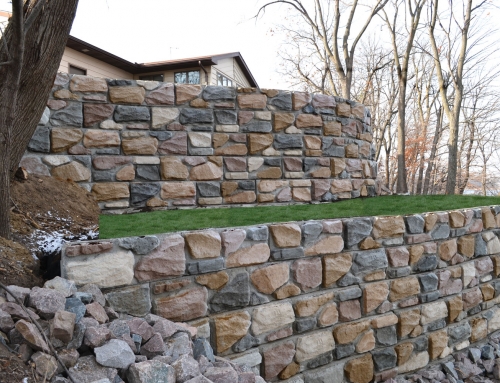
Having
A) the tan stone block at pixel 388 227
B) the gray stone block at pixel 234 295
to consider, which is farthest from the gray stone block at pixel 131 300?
the tan stone block at pixel 388 227

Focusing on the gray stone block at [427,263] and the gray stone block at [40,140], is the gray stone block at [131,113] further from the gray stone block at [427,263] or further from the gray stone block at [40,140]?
the gray stone block at [427,263]

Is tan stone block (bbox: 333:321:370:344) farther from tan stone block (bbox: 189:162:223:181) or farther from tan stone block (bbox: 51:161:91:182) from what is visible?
tan stone block (bbox: 51:161:91:182)

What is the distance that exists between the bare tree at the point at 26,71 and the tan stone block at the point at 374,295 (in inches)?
116

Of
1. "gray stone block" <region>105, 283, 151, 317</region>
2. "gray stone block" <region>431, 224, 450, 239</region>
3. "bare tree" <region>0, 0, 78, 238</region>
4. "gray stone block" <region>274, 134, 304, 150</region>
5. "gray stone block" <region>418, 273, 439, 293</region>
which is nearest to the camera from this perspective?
"gray stone block" <region>105, 283, 151, 317</region>

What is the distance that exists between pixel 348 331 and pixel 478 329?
7.31 feet

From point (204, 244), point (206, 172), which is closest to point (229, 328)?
point (204, 244)

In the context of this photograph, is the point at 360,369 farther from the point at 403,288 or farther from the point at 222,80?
the point at 222,80

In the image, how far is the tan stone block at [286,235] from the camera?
317 centimetres

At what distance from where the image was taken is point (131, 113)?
496cm

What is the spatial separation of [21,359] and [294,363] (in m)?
2.14

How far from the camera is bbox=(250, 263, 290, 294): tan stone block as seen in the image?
311cm

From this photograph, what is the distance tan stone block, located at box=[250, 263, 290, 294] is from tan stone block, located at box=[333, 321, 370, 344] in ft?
2.42

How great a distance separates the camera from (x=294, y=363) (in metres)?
3.27

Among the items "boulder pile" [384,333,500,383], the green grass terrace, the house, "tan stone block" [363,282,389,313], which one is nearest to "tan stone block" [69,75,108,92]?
the green grass terrace
